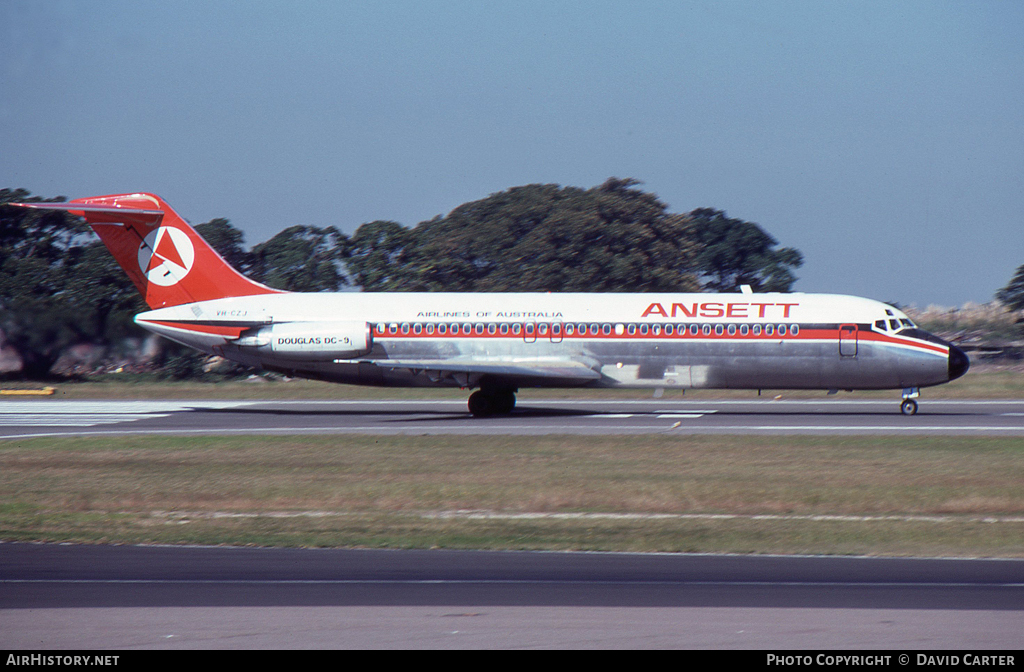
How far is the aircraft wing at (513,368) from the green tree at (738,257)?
39.6 metres

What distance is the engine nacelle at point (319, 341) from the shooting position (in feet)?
103

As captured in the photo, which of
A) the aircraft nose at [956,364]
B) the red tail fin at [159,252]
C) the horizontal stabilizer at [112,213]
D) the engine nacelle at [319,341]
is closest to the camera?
the aircraft nose at [956,364]

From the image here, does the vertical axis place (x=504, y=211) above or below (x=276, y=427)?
above

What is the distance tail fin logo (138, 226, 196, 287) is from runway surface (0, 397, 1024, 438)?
14.3 feet

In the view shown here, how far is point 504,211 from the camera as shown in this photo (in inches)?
2655

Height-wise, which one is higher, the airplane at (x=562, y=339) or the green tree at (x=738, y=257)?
the green tree at (x=738, y=257)

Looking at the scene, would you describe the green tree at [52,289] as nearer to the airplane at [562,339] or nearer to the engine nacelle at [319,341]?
the airplane at [562,339]

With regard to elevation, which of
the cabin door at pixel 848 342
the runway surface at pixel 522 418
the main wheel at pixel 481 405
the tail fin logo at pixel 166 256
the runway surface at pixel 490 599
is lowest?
the runway surface at pixel 490 599

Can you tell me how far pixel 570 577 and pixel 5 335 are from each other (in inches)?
1448

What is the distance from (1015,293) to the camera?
58.6 meters

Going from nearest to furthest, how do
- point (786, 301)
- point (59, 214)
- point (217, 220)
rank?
point (786, 301), point (59, 214), point (217, 220)

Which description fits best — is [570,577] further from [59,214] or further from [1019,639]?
[59,214]

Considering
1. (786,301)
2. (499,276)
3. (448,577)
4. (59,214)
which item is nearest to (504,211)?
(499,276)

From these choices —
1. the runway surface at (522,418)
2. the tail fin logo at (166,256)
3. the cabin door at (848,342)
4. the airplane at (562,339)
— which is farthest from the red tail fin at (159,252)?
the cabin door at (848,342)
